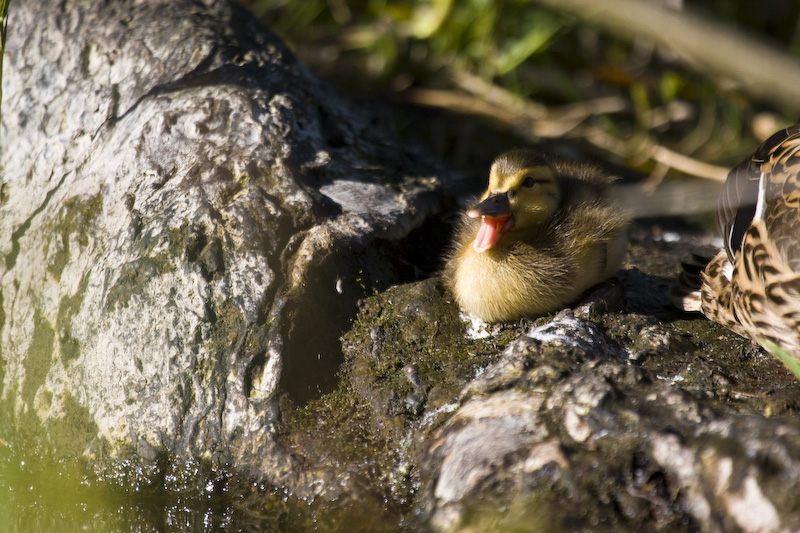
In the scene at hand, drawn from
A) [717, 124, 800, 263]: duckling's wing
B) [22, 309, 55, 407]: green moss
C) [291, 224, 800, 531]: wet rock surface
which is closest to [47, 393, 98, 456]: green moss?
[22, 309, 55, 407]: green moss

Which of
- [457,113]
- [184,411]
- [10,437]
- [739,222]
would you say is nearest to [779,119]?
[457,113]

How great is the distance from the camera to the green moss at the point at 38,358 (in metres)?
Result: 2.70

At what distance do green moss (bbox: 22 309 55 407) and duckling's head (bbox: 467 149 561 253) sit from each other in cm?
153

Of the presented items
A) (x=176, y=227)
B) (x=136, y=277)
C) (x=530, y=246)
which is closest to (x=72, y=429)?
(x=136, y=277)

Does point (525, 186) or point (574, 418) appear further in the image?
point (525, 186)

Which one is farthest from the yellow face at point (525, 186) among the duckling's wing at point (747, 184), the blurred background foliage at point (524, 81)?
the blurred background foliage at point (524, 81)

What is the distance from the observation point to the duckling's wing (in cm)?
266

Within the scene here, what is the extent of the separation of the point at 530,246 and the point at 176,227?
1252 mm

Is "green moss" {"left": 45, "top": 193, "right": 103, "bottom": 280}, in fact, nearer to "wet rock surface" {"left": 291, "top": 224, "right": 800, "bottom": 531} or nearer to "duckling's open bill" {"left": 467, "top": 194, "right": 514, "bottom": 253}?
"wet rock surface" {"left": 291, "top": 224, "right": 800, "bottom": 531}

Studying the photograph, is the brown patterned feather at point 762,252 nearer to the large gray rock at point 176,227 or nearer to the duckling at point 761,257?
the duckling at point 761,257

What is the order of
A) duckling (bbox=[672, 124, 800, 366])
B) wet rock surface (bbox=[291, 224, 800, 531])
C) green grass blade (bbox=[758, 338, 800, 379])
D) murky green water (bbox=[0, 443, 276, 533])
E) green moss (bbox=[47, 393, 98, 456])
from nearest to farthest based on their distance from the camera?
wet rock surface (bbox=[291, 224, 800, 531]) → green grass blade (bbox=[758, 338, 800, 379]) → murky green water (bbox=[0, 443, 276, 533]) → duckling (bbox=[672, 124, 800, 366]) → green moss (bbox=[47, 393, 98, 456])

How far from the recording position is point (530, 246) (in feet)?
9.22

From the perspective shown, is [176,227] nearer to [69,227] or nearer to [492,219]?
[69,227]

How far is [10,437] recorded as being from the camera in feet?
8.84
